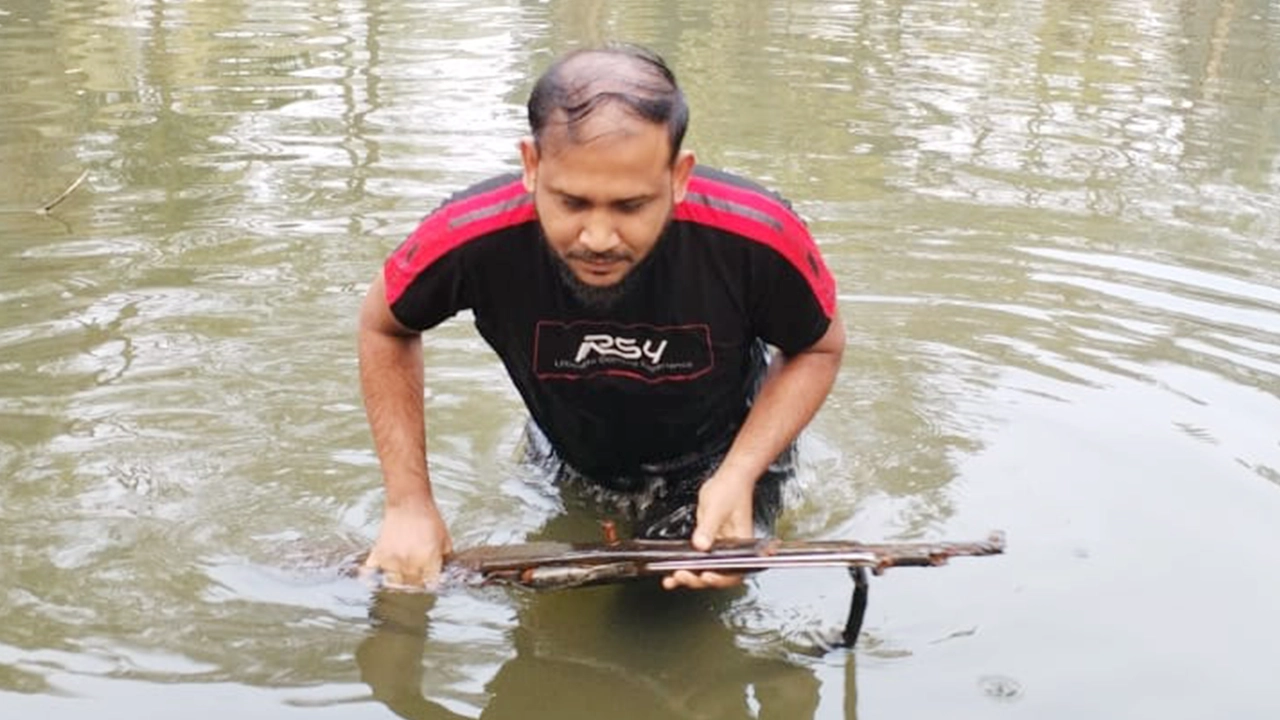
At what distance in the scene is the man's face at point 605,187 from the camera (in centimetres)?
268

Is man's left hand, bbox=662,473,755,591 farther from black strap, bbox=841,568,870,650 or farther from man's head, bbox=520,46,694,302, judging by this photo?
man's head, bbox=520,46,694,302

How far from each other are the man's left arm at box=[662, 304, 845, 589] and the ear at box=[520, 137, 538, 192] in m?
0.76

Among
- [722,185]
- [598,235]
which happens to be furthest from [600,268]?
[722,185]

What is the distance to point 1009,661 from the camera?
10.5 feet

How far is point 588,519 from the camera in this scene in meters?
3.96

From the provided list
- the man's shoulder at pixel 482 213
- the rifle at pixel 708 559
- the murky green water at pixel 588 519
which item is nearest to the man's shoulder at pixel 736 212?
the man's shoulder at pixel 482 213

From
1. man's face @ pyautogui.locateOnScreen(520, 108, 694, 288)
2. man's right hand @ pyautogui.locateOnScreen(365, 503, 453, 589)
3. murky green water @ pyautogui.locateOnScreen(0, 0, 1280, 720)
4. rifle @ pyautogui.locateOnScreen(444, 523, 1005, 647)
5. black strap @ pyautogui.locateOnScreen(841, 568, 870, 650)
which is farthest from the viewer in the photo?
man's right hand @ pyautogui.locateOnScreen(365, 503, 453, 589)

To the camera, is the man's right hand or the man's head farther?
the man's right hand

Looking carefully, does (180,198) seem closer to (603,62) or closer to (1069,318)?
(1069,318)

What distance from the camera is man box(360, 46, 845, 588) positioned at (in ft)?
9.01

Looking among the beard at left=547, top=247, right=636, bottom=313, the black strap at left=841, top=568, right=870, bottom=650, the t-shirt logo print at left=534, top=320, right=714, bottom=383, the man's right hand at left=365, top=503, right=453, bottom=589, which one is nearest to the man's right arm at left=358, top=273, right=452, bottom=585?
the man's right hand at left=365, top=503, right=453, bottom=589

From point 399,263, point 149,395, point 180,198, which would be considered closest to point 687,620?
point 399,263

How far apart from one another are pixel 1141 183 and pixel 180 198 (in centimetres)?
478

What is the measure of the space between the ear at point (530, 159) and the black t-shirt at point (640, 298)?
0.14 metres
